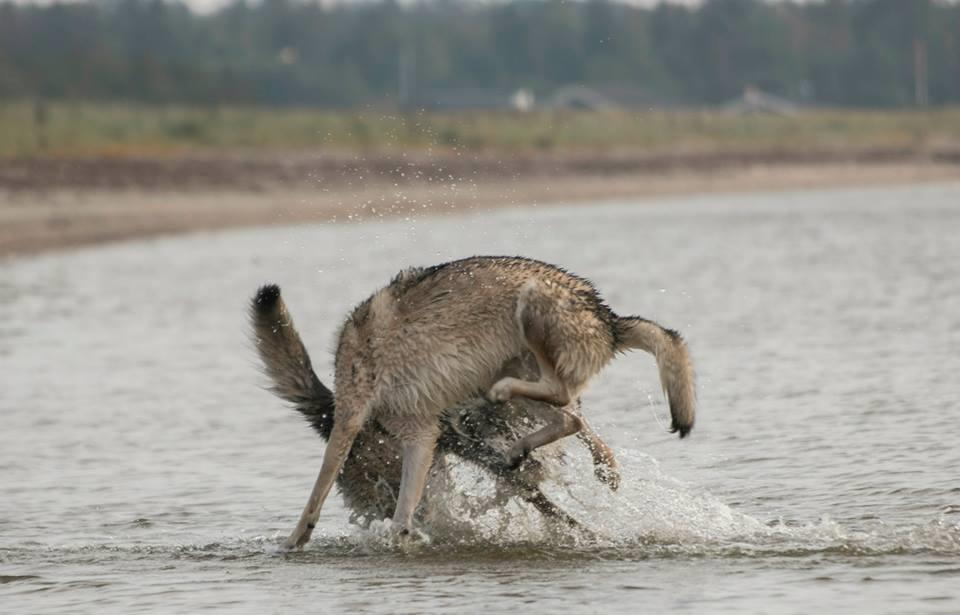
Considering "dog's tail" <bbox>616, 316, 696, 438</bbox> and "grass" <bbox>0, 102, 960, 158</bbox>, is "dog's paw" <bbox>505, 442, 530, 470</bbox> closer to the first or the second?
"dog's tail" <bbox>616, 316, 696, 438</bbox>

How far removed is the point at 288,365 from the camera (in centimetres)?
750

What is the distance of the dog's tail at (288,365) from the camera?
7.46 metres

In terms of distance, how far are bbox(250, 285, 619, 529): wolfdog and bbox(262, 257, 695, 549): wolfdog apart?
0.49ft

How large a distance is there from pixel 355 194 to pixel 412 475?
24.6 meters

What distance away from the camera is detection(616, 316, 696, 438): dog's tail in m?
6.90

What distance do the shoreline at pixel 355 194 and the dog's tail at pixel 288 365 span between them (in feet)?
44.1

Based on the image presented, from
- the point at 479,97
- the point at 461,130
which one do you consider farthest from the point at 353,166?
the point at 479,97

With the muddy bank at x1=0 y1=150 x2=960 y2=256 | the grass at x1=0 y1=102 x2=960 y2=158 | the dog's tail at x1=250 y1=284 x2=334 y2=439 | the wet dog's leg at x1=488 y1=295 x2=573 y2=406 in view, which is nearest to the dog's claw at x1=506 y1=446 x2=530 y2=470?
the wet dog's leg at x1=488 y1=295 x2=573 y2=406

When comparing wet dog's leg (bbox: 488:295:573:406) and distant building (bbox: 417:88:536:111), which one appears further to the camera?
distant building (bbox: 417:88:536:111)

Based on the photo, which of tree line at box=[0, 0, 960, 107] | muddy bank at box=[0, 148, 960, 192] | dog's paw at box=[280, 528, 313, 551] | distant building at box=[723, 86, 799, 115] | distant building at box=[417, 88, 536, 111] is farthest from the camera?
distant building at box=[417, 88, 536, 111]

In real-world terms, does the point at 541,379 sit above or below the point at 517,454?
above

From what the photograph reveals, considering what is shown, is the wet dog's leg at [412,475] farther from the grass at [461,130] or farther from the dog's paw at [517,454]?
the grass at [461,130]

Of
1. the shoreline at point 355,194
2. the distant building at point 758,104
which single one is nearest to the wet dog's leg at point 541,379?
the shoreline at point 355,194

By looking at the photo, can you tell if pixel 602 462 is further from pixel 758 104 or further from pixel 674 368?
pixel 758 104
